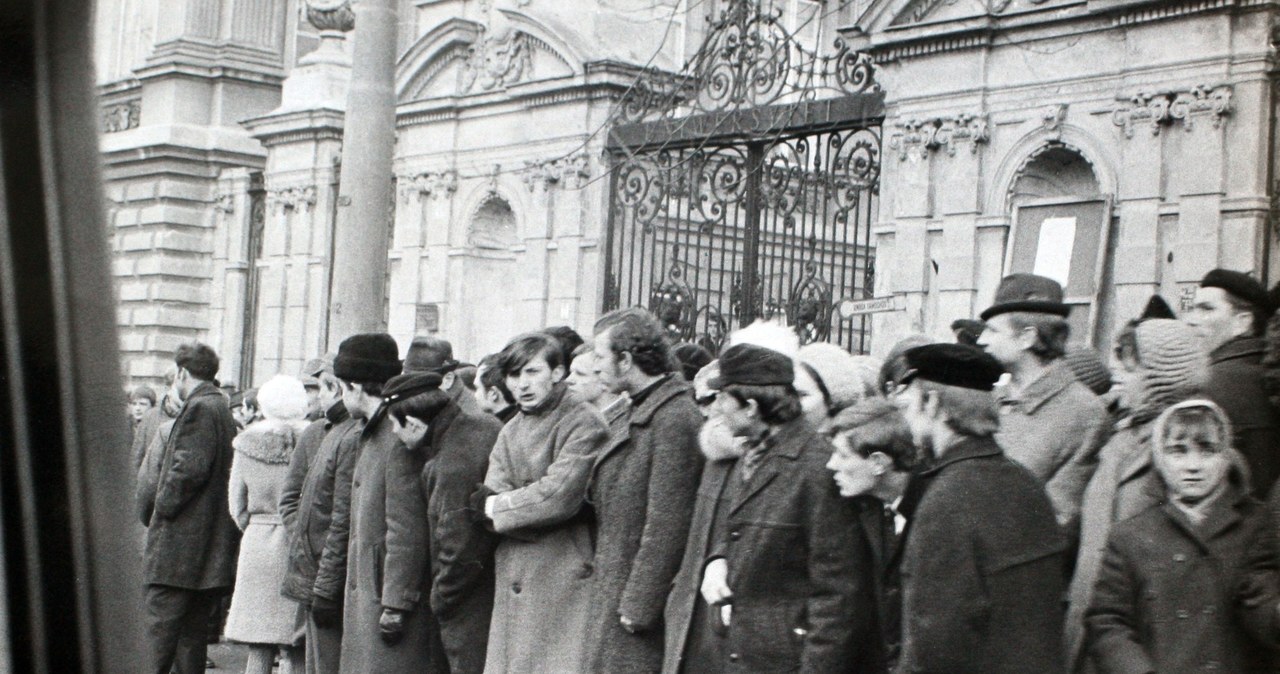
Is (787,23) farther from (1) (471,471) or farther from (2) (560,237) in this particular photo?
(1) (471,471)

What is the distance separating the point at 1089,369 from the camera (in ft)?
20.2

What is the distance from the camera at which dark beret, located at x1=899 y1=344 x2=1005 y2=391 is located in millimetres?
4609

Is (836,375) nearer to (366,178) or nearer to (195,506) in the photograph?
(195,506)

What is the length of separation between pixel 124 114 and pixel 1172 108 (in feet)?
53.8

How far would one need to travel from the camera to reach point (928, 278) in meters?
11.2

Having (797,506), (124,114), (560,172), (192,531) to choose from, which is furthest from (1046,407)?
(124,114)

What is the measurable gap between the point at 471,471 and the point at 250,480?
6.93 ft

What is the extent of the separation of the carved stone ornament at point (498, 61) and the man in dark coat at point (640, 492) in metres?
9.20

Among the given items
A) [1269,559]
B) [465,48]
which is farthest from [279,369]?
[1269,559]

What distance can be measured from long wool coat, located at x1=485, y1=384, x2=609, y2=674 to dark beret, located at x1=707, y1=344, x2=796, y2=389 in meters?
1.16

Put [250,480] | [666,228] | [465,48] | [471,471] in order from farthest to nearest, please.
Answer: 1. [465,48]
2. [666,228]
3. [250,480]
4. [471,471]

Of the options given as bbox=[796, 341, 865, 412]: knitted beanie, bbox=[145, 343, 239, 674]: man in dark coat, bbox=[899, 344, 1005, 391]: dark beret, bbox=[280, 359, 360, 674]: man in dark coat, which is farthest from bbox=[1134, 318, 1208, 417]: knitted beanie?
bbox=[145, 343, 239, 674]: man in dark coat

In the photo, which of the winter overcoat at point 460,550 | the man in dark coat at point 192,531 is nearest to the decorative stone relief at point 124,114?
the man in dark coat at point 192,531

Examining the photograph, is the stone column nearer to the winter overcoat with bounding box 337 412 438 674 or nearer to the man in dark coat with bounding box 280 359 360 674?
the man in dark coat with bounding box 280 359 360 674
